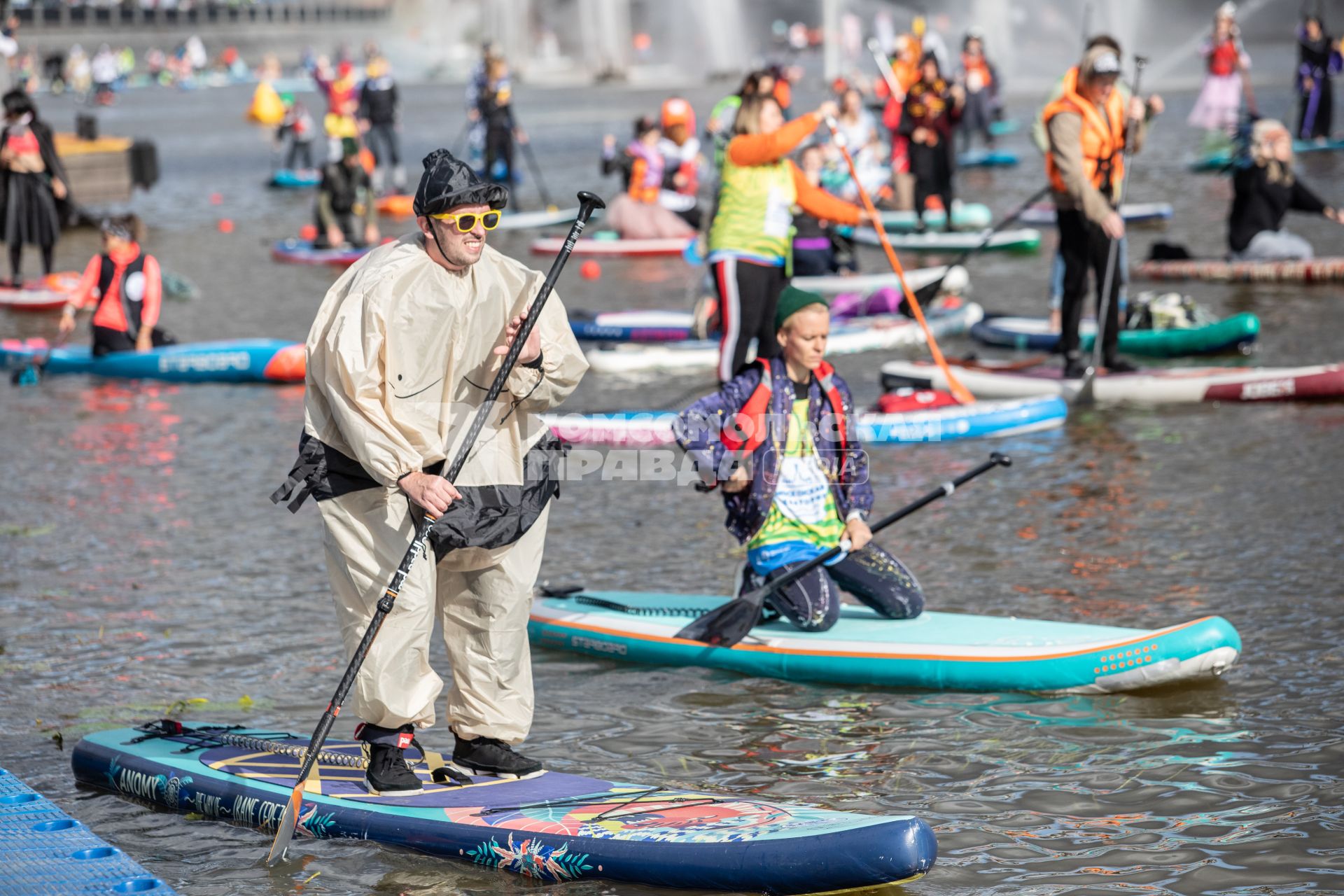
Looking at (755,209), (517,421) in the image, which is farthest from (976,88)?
(517,421)

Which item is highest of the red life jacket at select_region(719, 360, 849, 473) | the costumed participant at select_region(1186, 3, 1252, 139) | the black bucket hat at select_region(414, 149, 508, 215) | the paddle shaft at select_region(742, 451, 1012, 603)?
the costumed participant at select_region(1186, 3, 1252, 139)

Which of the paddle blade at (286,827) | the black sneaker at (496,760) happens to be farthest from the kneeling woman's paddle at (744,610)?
the paddle blade at (286,827)

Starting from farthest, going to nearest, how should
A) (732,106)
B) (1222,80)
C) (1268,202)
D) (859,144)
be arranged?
(1222,80) → (859,144) → (1268,202) → (732,106)

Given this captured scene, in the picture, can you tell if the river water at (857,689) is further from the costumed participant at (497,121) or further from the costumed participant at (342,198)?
the costumed participant at (497,121)

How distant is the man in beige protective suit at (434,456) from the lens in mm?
4531

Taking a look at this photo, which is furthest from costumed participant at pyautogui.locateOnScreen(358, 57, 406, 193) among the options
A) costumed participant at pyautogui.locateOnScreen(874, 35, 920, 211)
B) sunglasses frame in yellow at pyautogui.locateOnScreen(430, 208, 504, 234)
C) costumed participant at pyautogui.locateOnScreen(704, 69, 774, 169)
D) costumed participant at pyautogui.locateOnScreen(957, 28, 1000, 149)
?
sunglasses frame in yellow at pyautogui.locateOnScreen(430, 208, 504, 234)

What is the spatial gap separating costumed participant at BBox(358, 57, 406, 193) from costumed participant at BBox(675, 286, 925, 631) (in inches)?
657

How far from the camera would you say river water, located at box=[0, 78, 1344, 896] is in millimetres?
4809

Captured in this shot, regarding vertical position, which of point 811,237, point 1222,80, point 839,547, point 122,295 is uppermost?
point 1222,80

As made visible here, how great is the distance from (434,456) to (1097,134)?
6720 mm

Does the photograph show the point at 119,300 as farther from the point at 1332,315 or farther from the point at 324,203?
the point at 1332,315

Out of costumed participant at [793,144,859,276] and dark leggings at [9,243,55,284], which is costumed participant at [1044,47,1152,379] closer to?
costumed participant at [793,144,859,276]

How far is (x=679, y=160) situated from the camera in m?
18.4

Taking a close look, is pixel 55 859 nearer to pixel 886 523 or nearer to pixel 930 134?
pixel 886 523
